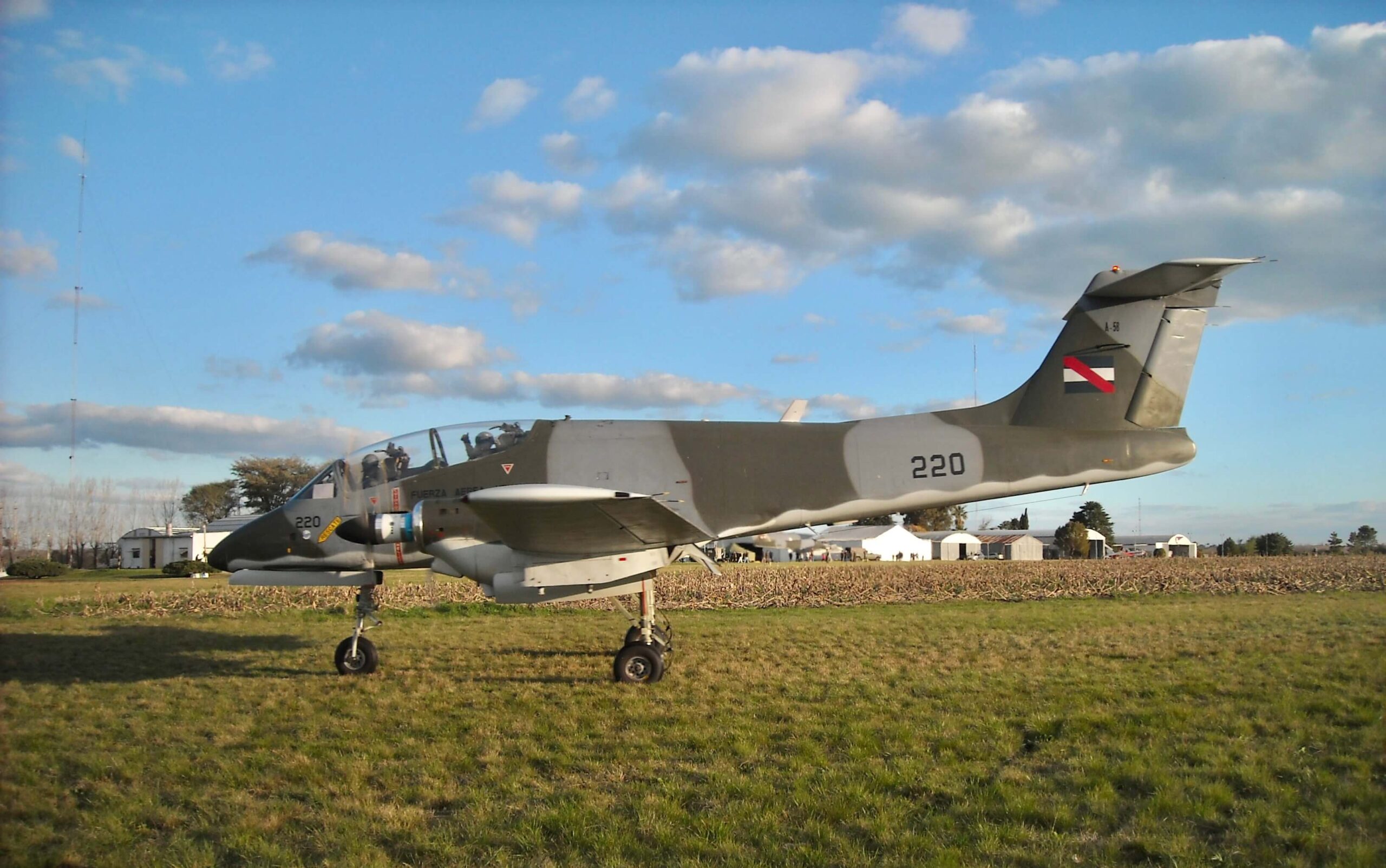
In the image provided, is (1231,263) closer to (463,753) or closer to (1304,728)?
(1304,728)

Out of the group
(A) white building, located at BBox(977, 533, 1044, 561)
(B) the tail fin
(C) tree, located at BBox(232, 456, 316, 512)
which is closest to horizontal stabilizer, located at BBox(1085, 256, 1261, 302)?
(B) the tail fin

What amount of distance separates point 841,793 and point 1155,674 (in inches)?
245

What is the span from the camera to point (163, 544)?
188ft

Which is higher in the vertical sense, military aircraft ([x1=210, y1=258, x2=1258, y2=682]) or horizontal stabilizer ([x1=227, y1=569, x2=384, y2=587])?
military aircraft ([x1=210, y1=258, x2=1258, y2=682])

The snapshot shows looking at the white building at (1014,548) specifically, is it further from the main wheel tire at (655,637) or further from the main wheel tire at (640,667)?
the main wheel tire at (640,667)

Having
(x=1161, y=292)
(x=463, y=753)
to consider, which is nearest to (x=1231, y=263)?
(x=1161, y=292)

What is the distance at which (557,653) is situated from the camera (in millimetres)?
13211

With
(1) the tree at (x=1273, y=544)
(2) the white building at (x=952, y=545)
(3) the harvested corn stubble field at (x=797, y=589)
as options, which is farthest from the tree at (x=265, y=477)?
(1) the tree at (x=1273, y=544)

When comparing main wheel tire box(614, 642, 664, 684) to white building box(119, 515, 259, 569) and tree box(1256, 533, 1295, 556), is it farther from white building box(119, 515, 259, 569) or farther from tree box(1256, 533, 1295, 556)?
tree box(1256, 533, 1295, 556)

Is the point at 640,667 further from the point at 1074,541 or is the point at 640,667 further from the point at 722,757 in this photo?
the point at 1074,541

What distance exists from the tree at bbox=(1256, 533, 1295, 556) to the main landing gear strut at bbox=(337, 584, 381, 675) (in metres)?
89.2

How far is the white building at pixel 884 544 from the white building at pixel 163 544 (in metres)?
45.4

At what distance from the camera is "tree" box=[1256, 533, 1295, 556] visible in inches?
3130

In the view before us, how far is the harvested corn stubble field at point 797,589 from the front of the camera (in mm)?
21609
